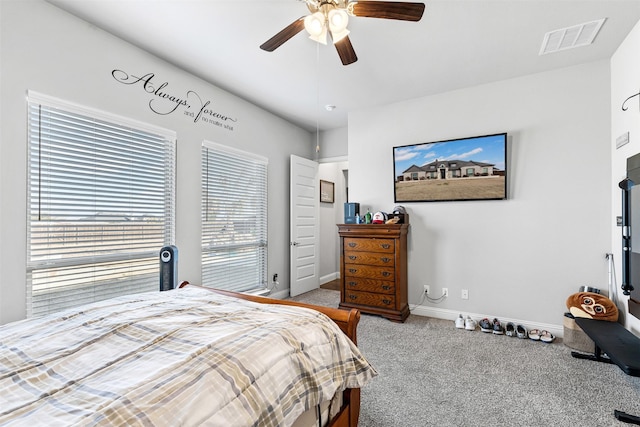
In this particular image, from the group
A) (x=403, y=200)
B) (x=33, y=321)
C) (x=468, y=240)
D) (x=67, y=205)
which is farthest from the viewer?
(x=403, y=200)

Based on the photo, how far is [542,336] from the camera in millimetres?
2889

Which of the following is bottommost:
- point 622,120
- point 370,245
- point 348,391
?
point 348,391

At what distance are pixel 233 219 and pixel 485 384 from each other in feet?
10.0

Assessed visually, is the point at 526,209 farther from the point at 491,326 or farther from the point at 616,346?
the point at 616,346

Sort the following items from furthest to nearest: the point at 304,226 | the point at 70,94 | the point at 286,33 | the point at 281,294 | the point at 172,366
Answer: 1. the point at 304,226
2. the point at 281,294
3. the point at 70,94
4. the point at 286,33
5. the point at 172,366

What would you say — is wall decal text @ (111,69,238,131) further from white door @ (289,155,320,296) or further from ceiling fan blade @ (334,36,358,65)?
ceiling fan blade @ (334,36,358,65)

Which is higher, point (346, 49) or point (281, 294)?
point (346, 49)

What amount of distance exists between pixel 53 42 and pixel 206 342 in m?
2.59

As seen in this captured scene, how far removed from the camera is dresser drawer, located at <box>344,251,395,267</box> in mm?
3485

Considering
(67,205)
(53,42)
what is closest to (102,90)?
(53,42)

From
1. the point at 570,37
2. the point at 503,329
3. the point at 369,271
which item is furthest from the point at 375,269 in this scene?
the point at 570,37

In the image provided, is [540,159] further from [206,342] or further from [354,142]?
[206,342]

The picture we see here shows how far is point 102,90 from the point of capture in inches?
97.0

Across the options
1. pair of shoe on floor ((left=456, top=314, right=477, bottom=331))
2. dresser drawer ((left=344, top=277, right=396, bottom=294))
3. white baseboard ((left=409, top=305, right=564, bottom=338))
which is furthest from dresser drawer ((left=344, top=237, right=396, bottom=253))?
pair of shoe on floor ((left=456, top=314, right=477, bottom=331))
